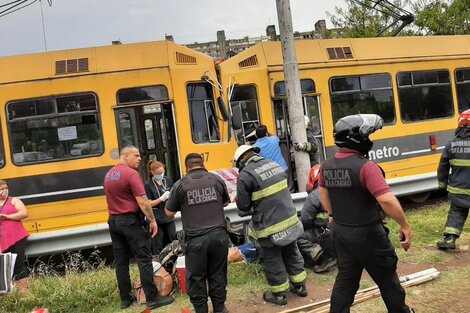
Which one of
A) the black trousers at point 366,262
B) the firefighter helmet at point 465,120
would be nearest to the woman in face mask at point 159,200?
the black trousers at point 366,262

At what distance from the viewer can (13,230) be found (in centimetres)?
561

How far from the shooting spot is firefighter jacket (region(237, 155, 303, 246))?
442 centimetres

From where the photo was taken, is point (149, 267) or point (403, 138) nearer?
Result: point (149, 267)

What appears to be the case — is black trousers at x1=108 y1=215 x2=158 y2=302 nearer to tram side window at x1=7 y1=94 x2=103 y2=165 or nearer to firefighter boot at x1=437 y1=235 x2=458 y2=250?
tram side window at x1=7 y1=94 x2=103 y2=165

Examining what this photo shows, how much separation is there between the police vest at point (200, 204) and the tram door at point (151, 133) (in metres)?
2.93

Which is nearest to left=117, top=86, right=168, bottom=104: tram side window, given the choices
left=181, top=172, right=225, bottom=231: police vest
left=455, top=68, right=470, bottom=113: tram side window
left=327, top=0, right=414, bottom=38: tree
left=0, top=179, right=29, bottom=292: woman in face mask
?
left=0, top=179, right=29, bottom=292: woman in face mask

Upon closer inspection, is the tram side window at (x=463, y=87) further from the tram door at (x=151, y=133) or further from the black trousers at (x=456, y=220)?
the tram door at (x=151, y=133)

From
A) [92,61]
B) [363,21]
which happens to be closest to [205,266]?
[92,61]

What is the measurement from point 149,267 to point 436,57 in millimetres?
6955

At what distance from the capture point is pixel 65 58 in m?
6.88

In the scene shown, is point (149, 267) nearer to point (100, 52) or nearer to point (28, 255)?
point (28, 255)

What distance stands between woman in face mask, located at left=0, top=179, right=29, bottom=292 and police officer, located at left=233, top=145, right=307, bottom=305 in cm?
298

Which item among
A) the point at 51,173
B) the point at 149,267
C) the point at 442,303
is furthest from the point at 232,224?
the point at 442,303

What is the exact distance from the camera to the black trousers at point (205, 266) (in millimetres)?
4031
